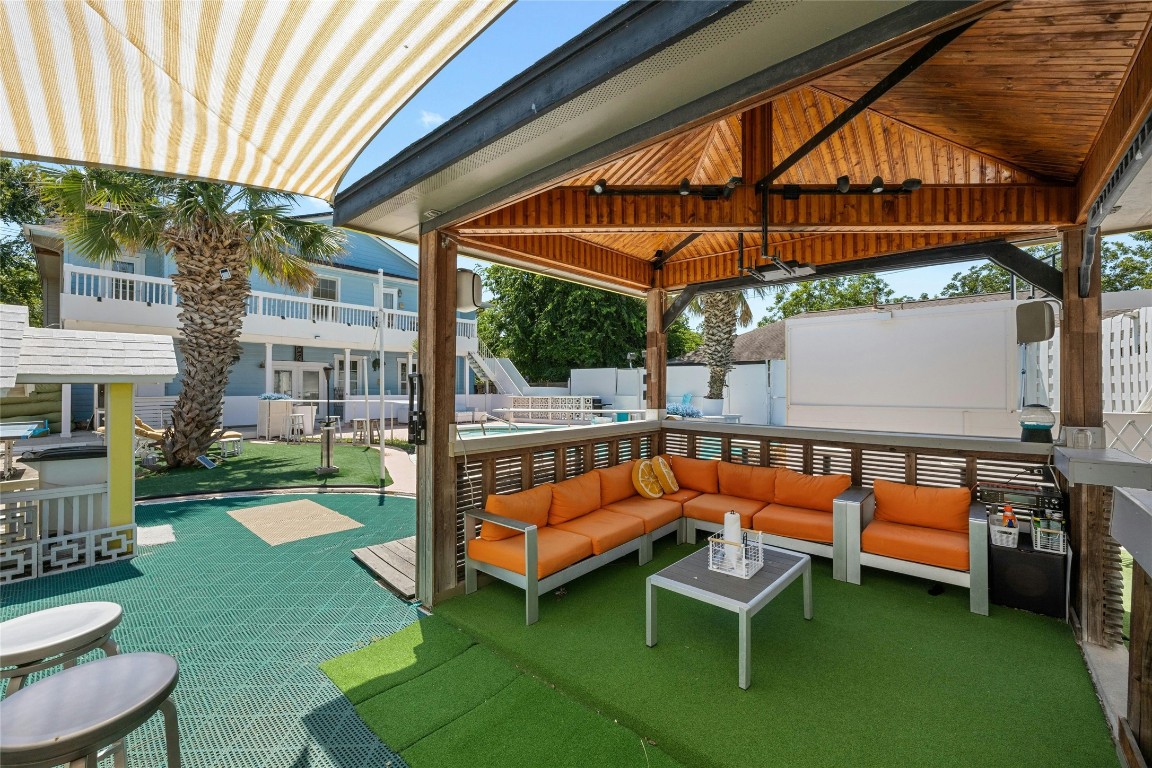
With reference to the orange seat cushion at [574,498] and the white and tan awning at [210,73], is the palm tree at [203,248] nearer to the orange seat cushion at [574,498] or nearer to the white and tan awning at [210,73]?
the white and tan awning at [210,73]

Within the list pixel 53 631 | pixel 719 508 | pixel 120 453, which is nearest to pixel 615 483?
pixel 719 508

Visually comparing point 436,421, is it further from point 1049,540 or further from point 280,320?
point 280,320

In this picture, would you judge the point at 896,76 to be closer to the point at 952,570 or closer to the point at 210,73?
the point at 210,73

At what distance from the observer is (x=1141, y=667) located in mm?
2066

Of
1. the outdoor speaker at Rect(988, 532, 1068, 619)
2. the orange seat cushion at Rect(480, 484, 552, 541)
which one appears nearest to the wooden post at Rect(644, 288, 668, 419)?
the orange seat cushion at Rect(480, 484, 552, 541)

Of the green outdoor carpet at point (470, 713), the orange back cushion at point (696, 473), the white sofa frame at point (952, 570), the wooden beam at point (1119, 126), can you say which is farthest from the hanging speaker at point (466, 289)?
the wooden beam at point (1119, 126)

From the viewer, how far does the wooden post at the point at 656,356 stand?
6.91m

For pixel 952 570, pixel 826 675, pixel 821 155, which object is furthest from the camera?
pixel 821 155

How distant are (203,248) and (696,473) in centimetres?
970

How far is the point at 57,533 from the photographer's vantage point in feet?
15.7

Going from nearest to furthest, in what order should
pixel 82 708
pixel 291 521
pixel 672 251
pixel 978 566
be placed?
pixel 82 708 < pixel 978 566 < pixel 291 521 < pixel 672 251

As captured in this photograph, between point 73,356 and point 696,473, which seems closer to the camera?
point 73,356

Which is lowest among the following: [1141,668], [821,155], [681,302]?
[1141,668]

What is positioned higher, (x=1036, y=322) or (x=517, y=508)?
(x=1036, y=322)
